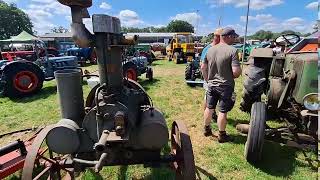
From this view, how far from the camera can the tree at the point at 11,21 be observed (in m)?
60.5

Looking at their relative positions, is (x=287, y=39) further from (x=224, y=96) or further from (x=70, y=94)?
(x=70, y=94)

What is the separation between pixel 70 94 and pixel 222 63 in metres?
2.28

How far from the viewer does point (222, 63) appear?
4059mm

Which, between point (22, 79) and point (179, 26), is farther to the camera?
point (179, 26)

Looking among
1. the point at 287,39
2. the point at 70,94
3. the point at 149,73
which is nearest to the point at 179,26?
the point at 149,73

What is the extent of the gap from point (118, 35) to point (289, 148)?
9.69 ft

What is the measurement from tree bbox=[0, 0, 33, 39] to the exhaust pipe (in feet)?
213

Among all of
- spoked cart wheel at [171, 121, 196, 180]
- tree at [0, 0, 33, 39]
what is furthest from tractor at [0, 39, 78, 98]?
tree at [0, 0, 33, 39]

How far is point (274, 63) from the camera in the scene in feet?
14.4

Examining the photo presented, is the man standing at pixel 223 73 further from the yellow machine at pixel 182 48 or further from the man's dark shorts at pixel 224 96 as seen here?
the yellow machine at pixel 182 48

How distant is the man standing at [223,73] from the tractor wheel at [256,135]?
2.19ft

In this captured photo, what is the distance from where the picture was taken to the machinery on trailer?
2281 mm

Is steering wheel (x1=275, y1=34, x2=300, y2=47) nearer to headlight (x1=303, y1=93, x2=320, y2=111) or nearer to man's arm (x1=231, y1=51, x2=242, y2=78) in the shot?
man's arm (x1=231, y1=51, x2=242, y2=78)

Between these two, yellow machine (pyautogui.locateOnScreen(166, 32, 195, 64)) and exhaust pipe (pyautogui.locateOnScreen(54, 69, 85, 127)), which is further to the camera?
yellow machine (pyautogui.locateOnScreen(166, 32, 195, 64))
